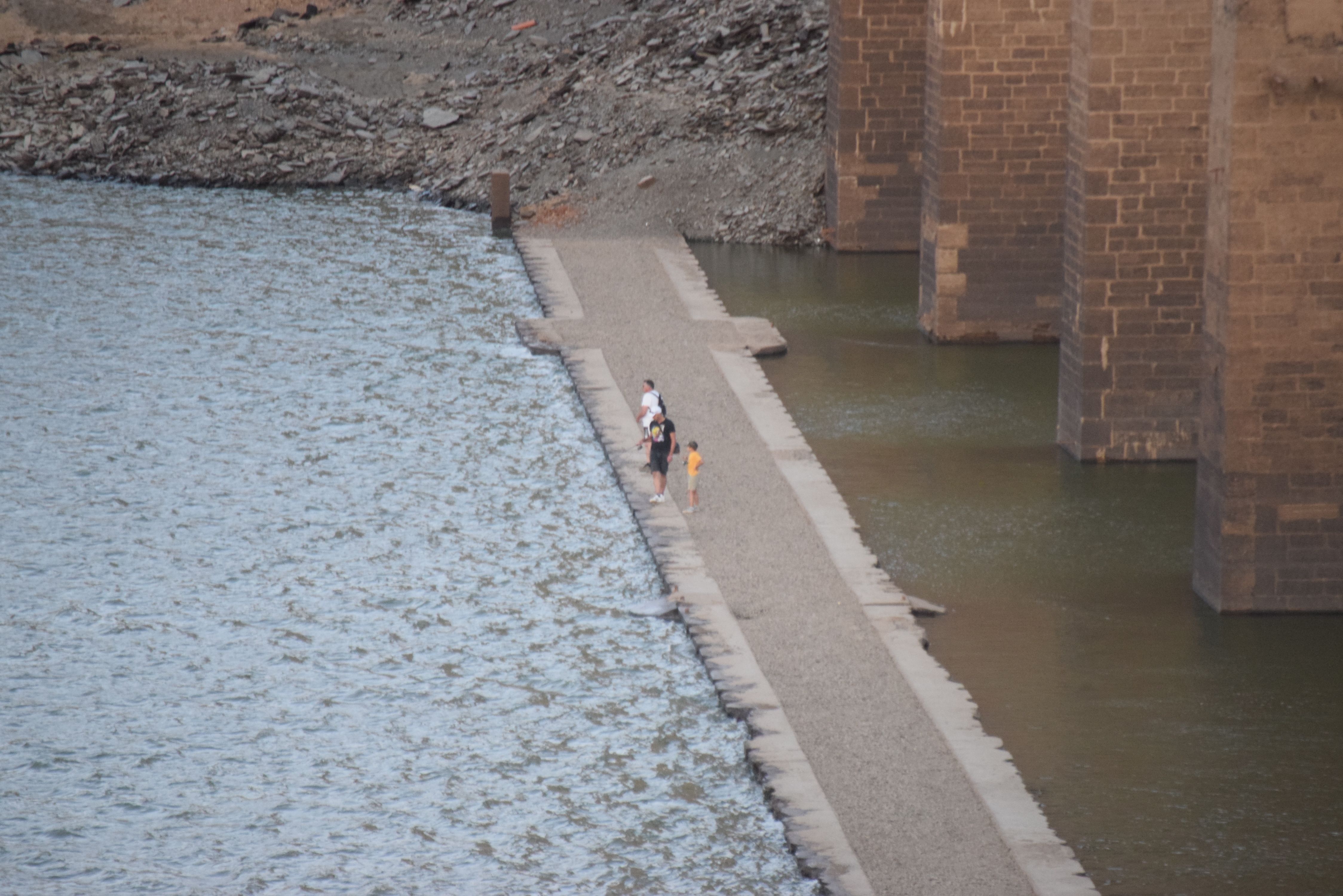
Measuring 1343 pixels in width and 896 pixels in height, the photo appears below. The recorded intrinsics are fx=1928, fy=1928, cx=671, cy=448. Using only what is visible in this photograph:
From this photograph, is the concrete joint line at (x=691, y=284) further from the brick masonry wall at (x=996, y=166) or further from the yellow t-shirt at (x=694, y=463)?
the yellow t-shirt at (x=694, y=463)

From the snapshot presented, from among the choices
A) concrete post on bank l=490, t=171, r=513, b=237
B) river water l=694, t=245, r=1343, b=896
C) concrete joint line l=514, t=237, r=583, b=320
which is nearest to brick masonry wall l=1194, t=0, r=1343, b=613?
river water l=694, t=245, r=1343, b=896

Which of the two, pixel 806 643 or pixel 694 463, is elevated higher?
pixel 694 463

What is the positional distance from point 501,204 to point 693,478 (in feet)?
49.6

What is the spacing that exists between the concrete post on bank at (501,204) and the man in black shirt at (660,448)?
14.3m

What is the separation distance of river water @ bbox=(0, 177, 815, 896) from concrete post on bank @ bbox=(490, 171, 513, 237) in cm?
463

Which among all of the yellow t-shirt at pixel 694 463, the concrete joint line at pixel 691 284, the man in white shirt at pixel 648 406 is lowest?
the concrete joint line at pixel 691 284

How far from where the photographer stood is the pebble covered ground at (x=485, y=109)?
3381 centimetres

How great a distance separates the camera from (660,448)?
1872 cm

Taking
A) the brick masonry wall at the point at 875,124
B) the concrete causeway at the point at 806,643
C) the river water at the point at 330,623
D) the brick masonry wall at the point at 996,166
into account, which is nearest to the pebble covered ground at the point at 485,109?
the brick masonry wall at the point at 875,124

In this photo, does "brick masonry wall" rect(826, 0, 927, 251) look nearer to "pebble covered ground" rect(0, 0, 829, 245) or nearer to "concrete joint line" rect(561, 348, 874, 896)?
"pebble covered ground" rect(0, 0, 829, 245)

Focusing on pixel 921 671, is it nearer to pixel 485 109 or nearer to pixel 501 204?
pixel 501 204

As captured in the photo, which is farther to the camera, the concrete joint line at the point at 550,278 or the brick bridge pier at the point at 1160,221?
the concrete joint line at the point at 550,278

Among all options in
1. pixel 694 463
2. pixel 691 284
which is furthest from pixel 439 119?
pixel 694 463

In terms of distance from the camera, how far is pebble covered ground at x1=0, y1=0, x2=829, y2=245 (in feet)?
111
